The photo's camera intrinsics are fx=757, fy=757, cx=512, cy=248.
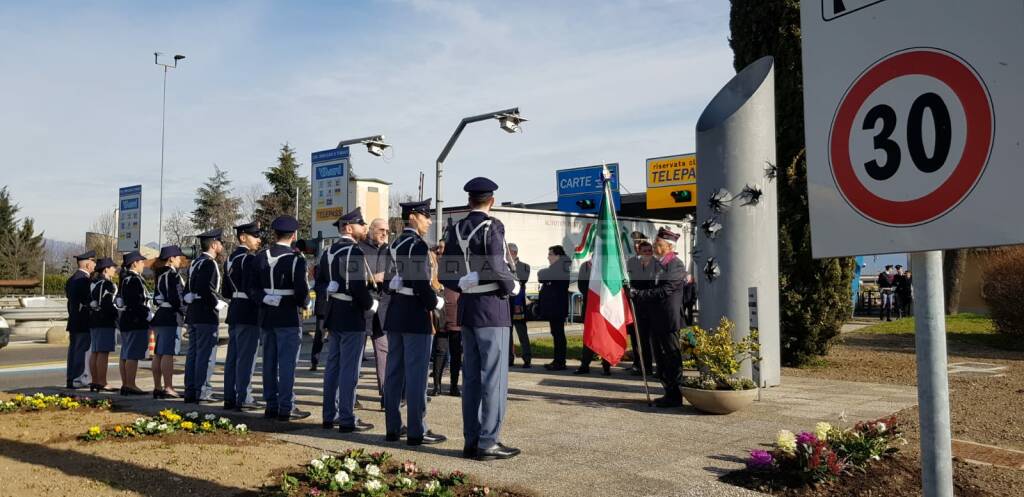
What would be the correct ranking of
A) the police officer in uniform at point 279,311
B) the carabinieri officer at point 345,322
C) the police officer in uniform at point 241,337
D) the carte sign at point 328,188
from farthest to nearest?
1. the carte sign at point 328,188
2. the police officer in uniform at point 241,337
3. the police officer in uniform at point 279,311
4. the carabinieri officer at point 345,322

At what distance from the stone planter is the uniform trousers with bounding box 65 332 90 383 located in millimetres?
8855

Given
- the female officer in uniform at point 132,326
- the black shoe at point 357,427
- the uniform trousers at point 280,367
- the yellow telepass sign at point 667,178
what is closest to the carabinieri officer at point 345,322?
the black shoe at point 357,427

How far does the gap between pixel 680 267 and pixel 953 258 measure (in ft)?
74.1

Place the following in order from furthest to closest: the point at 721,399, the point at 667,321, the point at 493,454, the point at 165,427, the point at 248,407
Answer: the point at 248,407 → the point at 667,321 → the point at 721,399 → the point at 165,427 → the point at 493,454

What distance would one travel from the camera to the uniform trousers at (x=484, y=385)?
243 inches

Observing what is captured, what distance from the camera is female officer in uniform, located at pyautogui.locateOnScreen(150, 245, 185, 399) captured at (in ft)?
32.6

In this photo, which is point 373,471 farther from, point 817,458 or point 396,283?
point 817,458

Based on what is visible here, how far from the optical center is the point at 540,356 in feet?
48.0

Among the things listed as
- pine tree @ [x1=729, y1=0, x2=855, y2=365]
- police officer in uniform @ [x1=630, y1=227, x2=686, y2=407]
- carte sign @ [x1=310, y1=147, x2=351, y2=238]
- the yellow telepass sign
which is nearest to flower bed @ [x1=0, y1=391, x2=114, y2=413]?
carte sign @ [x1=310, y1=147, x2=351, y2=238]

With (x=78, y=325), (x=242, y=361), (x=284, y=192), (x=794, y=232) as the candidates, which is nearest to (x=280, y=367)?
(x=242, y=361)

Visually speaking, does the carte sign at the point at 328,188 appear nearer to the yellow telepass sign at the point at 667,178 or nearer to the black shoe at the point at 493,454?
the black shoe at the point at 493,454

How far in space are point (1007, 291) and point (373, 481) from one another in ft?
54.7

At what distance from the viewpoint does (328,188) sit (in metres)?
14.1

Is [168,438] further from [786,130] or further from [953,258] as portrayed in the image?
[953,258]
